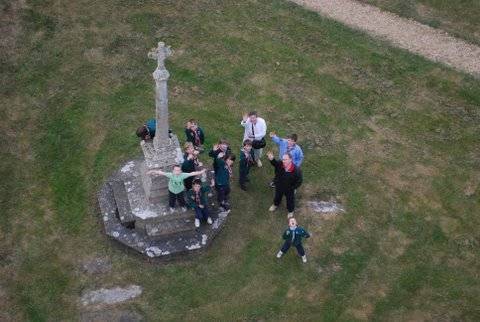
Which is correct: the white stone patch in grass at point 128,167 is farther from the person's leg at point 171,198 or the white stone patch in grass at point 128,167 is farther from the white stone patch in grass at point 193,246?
the white stone patch in grass at point 193,246

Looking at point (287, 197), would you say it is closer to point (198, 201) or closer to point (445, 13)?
point (198, 201)

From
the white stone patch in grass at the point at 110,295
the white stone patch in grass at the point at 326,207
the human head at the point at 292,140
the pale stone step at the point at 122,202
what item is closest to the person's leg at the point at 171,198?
the pale stone step at the point at 122,202

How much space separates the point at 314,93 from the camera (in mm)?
16250

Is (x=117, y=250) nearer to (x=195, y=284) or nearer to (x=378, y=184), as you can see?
(x=195, y=284)

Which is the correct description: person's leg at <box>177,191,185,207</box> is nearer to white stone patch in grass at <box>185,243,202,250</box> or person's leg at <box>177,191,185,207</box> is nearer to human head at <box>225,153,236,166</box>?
white stone patch in grass at <box>185,243,202,250</box>

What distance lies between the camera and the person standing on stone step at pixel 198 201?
11812 mm

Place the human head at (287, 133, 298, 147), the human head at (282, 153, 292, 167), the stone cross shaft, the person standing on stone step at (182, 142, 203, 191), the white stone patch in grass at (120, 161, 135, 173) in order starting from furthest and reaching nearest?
the white stone patch in grass at (120, 161, 135, 173)
the human head at (287, 133, 298, 147)
the human head at (282, 153, 292, 167)
the person standing on stone step at (182, 142, 203, 191)
the stone cross shaft

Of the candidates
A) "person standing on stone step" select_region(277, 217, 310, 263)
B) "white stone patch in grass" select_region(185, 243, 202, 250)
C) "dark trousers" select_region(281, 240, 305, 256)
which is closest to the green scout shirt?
"white stone patch in grass" select_region(185, 243, 202, 250)

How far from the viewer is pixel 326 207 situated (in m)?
13.3

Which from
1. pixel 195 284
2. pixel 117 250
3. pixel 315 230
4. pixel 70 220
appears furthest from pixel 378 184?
pixel 70 220

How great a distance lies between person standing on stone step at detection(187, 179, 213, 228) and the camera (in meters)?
11.8

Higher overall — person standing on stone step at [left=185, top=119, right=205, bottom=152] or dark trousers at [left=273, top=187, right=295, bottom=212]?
person standing on stone step at [left=185, top=119, right=205, bottom=152]

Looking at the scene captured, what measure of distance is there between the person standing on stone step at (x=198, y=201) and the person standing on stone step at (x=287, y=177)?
156cm

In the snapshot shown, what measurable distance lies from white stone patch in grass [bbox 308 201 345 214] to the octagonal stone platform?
2.08m
